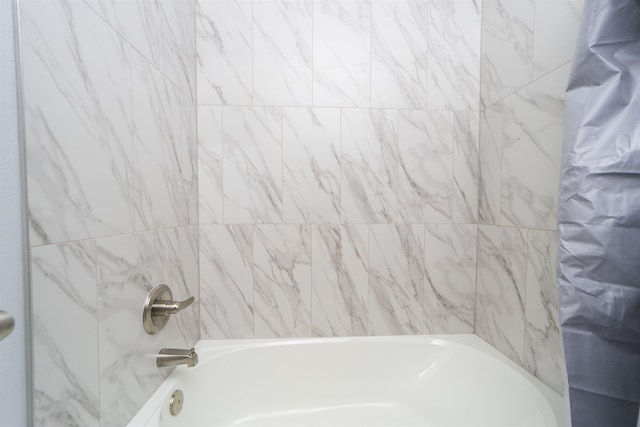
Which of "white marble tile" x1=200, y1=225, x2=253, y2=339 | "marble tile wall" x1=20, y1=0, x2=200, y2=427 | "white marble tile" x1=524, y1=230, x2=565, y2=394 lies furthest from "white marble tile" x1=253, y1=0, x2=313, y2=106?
"white marble tile" x1=524, y1=230, x2=565, y2=394

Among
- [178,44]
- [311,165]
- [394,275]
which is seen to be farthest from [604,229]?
[178,44]

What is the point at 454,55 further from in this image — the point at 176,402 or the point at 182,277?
the point at 176,402

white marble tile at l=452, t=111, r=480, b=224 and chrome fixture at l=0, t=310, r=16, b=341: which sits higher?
white marble tile at l=452, t=111, r=480, b=224

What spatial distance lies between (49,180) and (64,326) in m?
0.29

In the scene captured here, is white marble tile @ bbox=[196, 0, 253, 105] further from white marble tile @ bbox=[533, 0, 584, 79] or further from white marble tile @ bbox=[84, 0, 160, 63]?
white marble tile @ bbox=[533, 0, 584, 79]

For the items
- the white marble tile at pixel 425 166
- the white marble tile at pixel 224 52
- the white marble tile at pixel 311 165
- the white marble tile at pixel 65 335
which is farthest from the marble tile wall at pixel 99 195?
the white marble tile at pixel 425 166

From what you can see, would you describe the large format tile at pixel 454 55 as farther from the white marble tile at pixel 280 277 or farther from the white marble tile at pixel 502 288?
the white marble tile at pixel 280 277

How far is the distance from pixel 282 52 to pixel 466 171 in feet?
3.32

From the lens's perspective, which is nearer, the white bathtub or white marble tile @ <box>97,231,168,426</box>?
white marble tile @ <box>97,231,168,426</box>

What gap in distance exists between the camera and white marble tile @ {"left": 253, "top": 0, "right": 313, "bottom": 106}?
121cm

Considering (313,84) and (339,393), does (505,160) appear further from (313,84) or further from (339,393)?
(339,393)

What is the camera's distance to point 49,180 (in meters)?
0.52

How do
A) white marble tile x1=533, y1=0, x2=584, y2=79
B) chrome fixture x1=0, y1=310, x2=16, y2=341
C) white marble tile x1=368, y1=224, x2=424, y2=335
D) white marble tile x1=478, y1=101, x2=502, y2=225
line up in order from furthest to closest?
white marble tile x1=368, y1=224, x2=424, y2=335 < white marble tile x1=478, y1=101, x2=502, y2=225 < white marble tile x1=533, y1=0, x2=584, y2=79 < chrome fixture x1=0, y1=310, x2=16, y2=341

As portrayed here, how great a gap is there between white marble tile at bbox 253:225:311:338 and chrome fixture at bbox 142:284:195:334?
404 millimetres
